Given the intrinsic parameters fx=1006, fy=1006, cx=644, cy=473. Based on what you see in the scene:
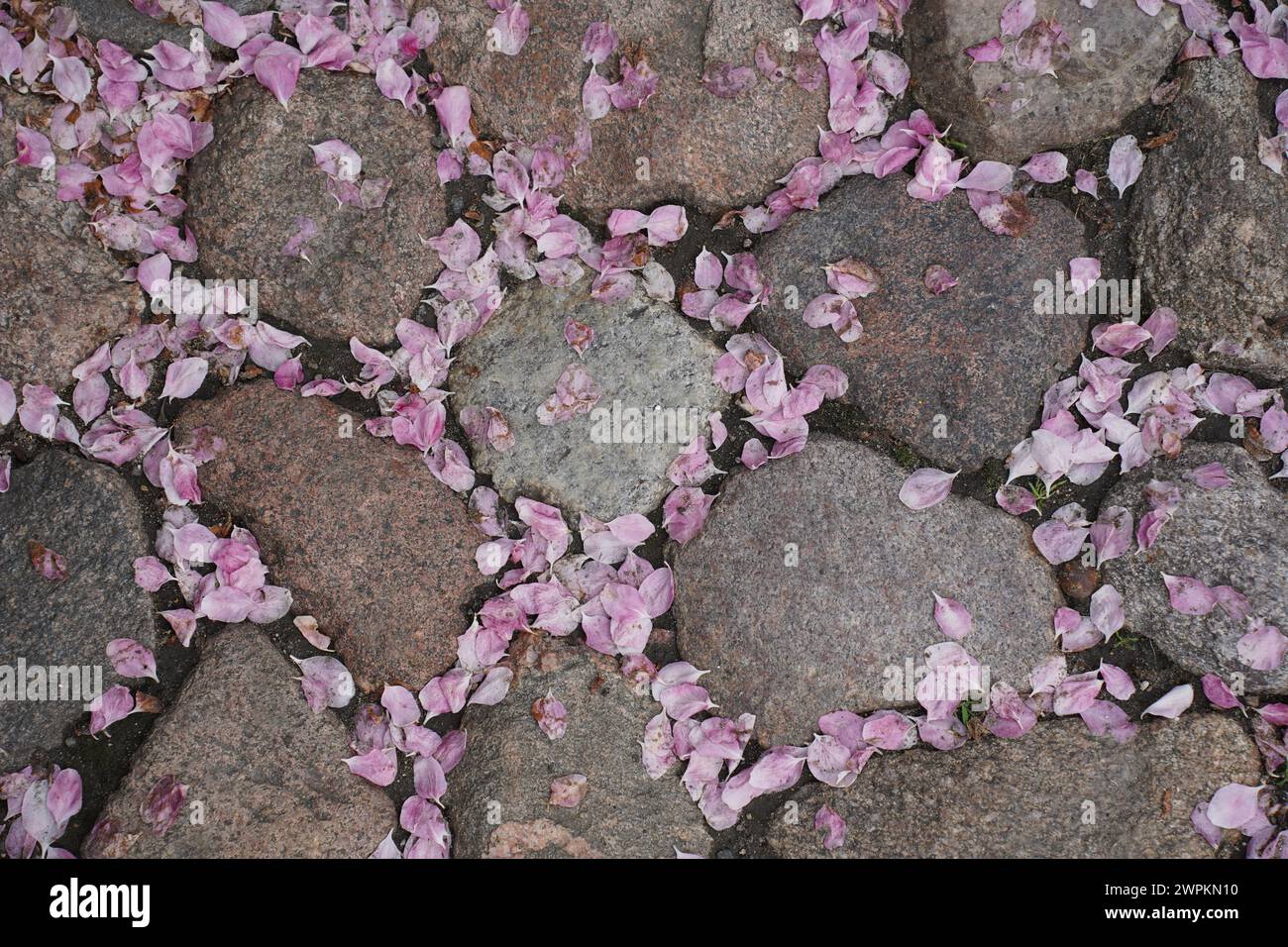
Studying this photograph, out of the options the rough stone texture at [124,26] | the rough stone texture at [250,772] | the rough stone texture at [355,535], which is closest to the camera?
the rough stone texture at [250,772]

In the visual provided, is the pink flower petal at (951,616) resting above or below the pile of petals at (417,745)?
above

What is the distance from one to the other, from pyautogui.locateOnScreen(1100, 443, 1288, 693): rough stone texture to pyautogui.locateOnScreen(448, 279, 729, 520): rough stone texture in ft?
3.37

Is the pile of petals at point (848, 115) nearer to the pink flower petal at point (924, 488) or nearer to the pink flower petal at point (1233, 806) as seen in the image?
the pink flower petal at point (924, 488)

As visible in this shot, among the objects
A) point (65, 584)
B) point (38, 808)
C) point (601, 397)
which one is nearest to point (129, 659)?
point (65, 584)

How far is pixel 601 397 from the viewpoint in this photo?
2.32 m

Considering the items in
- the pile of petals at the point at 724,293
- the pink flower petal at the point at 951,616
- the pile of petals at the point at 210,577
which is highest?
the pile of petals at the point at 724,293

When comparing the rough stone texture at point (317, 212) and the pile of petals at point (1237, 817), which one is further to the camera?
the rough stone texture at point (317, 212)

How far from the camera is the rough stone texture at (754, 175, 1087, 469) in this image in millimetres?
2297

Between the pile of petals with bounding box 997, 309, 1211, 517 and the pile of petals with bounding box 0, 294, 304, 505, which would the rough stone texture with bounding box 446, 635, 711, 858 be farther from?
the pile of petals with bounding box 997, 309, 1211, 517

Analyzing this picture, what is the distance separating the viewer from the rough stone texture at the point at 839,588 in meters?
2.25

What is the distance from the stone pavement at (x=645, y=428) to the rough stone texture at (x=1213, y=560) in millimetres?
11

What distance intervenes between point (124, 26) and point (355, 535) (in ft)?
4.40

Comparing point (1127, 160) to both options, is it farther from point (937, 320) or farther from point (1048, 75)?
point (937, 320)

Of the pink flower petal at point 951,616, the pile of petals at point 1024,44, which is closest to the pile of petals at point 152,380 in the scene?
the pink flower petal at point 951,616
